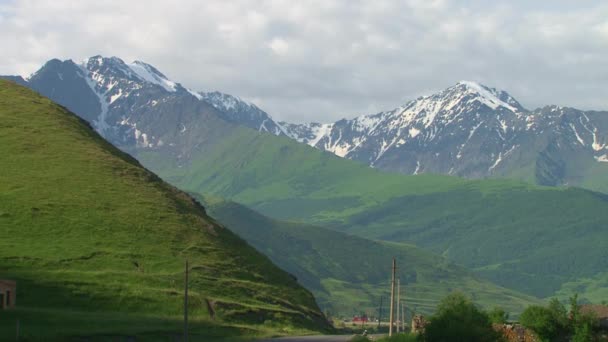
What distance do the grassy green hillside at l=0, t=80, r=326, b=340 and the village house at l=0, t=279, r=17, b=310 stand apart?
1.76 meters

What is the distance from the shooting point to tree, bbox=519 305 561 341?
94.4 meters

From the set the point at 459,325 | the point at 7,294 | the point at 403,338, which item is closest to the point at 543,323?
the point at 459,325

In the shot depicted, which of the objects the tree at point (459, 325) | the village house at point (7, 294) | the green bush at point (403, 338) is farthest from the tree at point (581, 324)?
the village house at point (7, 294)

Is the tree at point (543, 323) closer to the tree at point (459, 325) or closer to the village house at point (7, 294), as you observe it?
the tree at point (459, 325)

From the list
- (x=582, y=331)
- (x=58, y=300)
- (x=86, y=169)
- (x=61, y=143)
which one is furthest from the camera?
(x=61, y=143)

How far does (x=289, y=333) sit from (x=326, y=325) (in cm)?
2542

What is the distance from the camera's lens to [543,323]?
94.2m

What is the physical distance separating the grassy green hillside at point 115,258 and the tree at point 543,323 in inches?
1557

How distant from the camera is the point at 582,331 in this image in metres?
91.6

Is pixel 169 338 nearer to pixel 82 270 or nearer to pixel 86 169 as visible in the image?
pixel 82 270

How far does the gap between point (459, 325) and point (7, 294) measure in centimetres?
5386

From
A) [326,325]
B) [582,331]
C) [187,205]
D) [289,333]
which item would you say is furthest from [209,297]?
[582,331]

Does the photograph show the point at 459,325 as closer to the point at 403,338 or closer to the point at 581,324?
the point at 581,324

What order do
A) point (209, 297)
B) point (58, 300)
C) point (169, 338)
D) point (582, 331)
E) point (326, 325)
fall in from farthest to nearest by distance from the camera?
point (326, 325)
point (209, 297)
point (58, 300)
point (169, 338)
point (582, 331)
